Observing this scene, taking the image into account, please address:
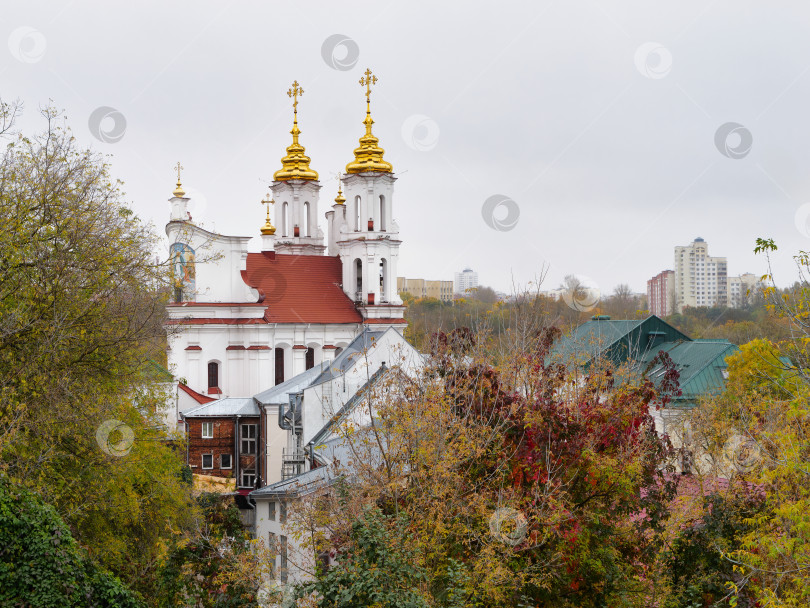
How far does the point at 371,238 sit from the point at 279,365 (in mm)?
8877

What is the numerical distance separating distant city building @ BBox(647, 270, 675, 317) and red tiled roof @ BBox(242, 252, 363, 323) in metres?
47.8

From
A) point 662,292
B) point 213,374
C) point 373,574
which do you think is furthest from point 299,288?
point 662,292

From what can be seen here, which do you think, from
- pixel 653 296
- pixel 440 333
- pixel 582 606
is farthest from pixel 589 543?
pixel 653 296

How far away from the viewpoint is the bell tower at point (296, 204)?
185 feet

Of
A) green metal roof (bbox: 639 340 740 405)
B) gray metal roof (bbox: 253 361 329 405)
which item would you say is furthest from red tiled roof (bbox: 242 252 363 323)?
green metal roof (bbox: 639 340 740 405)

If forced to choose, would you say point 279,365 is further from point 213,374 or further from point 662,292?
point 662,292

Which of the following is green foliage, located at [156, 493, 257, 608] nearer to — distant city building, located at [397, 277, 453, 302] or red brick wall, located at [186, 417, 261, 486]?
red brick wall, located at [186, 417, 261, 486]

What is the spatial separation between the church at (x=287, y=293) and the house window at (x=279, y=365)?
0.18 feet

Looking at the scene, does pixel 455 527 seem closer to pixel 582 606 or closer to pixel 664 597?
pixel 582 606

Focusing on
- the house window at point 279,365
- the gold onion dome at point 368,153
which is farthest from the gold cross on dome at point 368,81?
the house window at point 279,365

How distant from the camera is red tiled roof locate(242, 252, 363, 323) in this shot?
48875 mm

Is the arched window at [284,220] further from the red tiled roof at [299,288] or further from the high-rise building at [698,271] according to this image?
the high-rise building at [698,271]

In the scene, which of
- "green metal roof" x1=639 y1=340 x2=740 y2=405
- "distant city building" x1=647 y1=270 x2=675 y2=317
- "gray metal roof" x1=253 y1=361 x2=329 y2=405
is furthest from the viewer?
"distant city building" x1=647 y1=270 x2=675 y2=317

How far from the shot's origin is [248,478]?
37.8 meters
